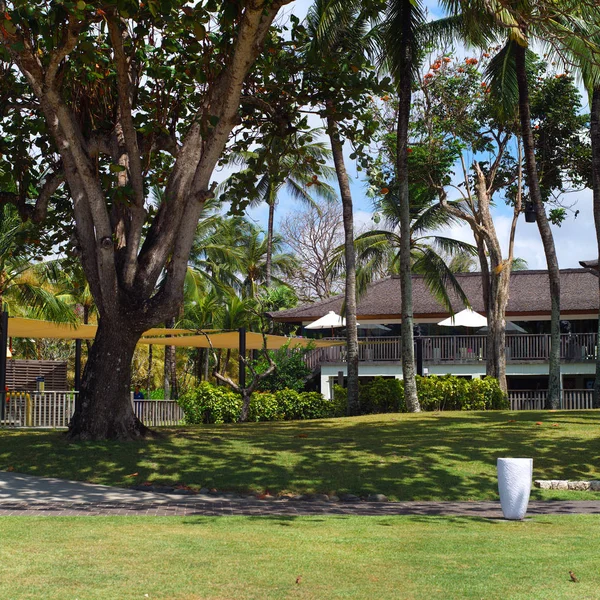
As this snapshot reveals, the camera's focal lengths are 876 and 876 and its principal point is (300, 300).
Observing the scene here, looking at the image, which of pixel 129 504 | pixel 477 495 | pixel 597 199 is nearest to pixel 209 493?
pixel 129 504

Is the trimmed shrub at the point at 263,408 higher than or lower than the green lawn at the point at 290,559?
higher

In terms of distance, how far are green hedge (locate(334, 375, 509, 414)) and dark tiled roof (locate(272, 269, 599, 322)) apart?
11543 mm

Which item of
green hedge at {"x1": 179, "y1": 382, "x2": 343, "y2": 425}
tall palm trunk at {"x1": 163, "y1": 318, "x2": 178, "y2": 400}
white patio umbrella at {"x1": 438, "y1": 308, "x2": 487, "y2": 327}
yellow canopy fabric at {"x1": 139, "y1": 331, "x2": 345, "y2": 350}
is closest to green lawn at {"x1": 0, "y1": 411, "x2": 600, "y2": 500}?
green hedge at {"x1": 179, "y1": 382, "x2": 343, "y2": 425}

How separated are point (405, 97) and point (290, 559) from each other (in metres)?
17.9

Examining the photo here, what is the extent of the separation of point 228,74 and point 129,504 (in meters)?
6.96

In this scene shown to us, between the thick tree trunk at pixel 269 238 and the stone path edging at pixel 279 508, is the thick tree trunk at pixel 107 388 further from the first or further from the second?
the thick tree trunk at pixel 269 238

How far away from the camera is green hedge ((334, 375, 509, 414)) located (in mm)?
24484

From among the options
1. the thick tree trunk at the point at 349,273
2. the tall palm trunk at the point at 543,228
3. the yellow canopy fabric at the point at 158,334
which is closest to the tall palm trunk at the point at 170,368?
the yellow canopy fabric at the point at 158,334

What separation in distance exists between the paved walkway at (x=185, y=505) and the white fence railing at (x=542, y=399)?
1770 cm

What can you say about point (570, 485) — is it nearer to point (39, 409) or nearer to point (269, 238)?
point (39, 409)

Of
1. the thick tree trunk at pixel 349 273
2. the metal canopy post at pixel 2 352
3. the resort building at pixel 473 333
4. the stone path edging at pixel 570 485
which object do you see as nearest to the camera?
the stone path edging at pixel 570 485

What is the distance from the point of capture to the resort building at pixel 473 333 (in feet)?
113

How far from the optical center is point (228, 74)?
13945mm

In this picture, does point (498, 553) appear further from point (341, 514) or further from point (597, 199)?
point (597, 199)
